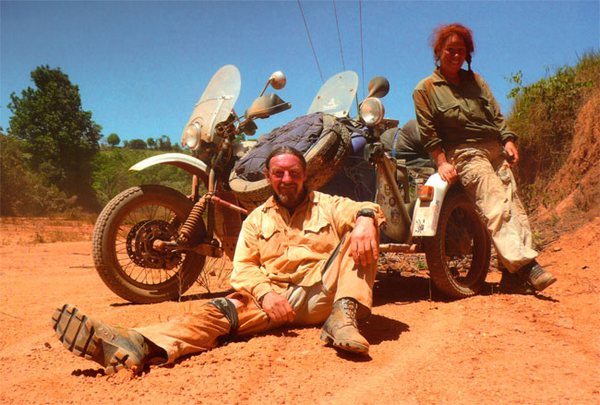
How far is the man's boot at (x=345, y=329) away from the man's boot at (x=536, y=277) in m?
1.69

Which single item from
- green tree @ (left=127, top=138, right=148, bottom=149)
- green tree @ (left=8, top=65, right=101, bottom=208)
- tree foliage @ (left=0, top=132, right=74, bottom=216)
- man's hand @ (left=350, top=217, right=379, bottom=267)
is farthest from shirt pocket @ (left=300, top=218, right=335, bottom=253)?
green tree @ (left=127, top=138, right=148, bottom=149)

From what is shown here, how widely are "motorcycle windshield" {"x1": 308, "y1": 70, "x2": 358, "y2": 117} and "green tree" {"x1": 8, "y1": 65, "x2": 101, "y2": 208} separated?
2275 cm

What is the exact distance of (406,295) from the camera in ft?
15.2

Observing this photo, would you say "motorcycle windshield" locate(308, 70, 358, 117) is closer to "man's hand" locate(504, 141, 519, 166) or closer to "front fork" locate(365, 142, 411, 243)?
"front fork" locate(365, 142, 411, 243)

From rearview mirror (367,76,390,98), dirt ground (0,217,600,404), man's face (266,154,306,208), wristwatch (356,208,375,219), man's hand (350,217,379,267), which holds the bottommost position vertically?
dirt ground (0,217,600,404)

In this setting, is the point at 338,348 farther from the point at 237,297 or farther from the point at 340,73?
the point at 340,73

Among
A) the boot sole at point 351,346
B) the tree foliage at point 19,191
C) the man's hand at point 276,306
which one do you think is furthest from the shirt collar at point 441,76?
the tree foliage at point 19,191

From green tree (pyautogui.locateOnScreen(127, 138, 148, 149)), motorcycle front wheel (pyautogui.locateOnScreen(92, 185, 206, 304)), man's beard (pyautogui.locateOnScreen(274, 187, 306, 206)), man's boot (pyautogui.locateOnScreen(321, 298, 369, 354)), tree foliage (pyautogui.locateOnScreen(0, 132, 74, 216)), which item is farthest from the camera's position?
green tree (pyautogui.locateOnScreen(127, 138, 148, 149))

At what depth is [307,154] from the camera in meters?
4.02

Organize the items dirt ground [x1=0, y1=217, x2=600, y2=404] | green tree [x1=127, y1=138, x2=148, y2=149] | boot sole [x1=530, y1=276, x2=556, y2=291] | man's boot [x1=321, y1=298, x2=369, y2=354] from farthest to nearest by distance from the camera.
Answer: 1. green tree [x1=127, y1=138, x2=148, y2=149]
2. boot sole [x1=530, y1=276, x2=556, y2=291]
3. man's boot [x1=321, y1=298, x2=369, y2=354]
4. dirt ground [x1=0, y1=217, x2=600, y2=404]

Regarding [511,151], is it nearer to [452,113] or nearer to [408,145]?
[452,113]

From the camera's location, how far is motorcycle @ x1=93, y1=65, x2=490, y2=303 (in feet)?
13.6

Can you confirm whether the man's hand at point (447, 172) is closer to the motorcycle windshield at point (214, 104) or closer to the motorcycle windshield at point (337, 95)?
the motorcycle windshield at point (337, 95)

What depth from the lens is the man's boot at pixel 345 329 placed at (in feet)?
8.71
